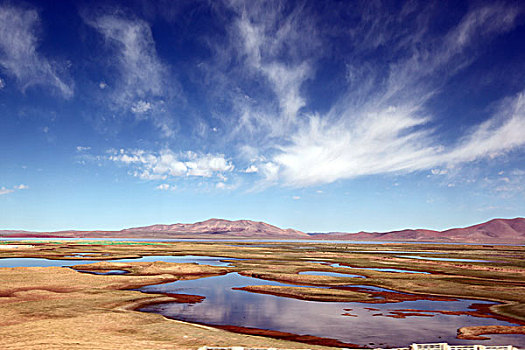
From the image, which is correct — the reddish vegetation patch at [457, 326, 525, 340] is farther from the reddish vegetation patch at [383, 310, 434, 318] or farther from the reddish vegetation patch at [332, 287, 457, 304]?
the reddish vegetation patch at [332, 287, 457, 304]

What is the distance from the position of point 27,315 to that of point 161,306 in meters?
10.7

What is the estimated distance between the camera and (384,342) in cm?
2231

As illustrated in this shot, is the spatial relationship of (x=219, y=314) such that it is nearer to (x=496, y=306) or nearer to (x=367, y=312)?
(x=367, y=312)

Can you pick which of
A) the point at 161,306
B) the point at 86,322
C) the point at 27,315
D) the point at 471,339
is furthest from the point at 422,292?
the point at 27,315

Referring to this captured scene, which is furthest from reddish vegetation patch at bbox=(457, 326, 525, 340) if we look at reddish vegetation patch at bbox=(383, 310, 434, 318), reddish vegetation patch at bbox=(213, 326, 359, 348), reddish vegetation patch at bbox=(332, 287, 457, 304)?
reddish vegetation patch at bbox=(332, 287, 457, 304)

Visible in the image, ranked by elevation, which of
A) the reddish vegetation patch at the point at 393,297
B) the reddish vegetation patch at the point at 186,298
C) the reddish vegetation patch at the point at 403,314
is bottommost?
the reddish vegetation patch at the point at 403,314

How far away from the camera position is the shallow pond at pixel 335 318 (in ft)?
77.6

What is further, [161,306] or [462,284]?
[462,284]

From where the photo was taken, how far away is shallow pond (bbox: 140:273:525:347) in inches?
931

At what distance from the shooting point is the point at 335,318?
28.4 metres

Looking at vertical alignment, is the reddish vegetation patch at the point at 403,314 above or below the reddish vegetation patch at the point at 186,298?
below

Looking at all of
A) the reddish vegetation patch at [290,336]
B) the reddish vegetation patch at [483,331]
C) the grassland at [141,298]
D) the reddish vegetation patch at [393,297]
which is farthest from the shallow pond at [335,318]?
the grassland at [141,298]

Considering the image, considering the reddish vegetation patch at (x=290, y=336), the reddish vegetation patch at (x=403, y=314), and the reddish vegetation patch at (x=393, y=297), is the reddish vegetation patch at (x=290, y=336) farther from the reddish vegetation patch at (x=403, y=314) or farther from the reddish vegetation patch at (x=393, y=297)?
the reddish vegetation patch at (x=393, y=297)

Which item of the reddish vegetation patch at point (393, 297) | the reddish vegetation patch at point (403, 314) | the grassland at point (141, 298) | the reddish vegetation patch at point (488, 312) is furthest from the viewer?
the reddish vegetation patch at point (393, 297)
